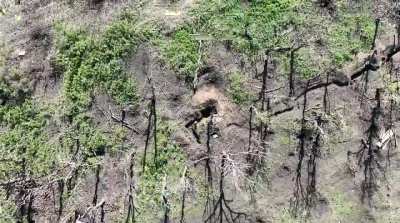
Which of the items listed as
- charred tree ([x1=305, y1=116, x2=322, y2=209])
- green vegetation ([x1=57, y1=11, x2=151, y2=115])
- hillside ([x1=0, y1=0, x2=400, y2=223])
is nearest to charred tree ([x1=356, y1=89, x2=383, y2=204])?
hillside ([x1=0, y1=0, x2=400, y2=223])

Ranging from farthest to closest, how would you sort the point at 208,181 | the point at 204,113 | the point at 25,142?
the point at 25,142 < the point at 204,113 < the point at 208,181

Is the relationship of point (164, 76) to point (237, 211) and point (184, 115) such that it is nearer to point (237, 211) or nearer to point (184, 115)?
point (184, 115)

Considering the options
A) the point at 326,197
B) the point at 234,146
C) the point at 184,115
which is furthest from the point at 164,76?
the point at 326,197

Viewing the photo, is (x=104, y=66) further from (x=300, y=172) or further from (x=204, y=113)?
Answer: (x=300, y=172)

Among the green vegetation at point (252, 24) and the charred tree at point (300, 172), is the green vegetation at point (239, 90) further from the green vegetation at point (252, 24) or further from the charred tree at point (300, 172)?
the charred tree at point (300, 172)

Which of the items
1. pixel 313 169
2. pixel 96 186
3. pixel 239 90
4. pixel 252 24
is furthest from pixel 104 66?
pixel 313 169

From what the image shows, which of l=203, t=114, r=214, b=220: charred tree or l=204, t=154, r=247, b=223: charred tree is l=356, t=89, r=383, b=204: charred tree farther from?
l=203, t=114, r=214, b=220: charred tree

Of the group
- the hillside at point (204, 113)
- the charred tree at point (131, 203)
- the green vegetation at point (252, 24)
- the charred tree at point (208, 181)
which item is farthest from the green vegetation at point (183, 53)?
the charred tree at point (131, 203)
